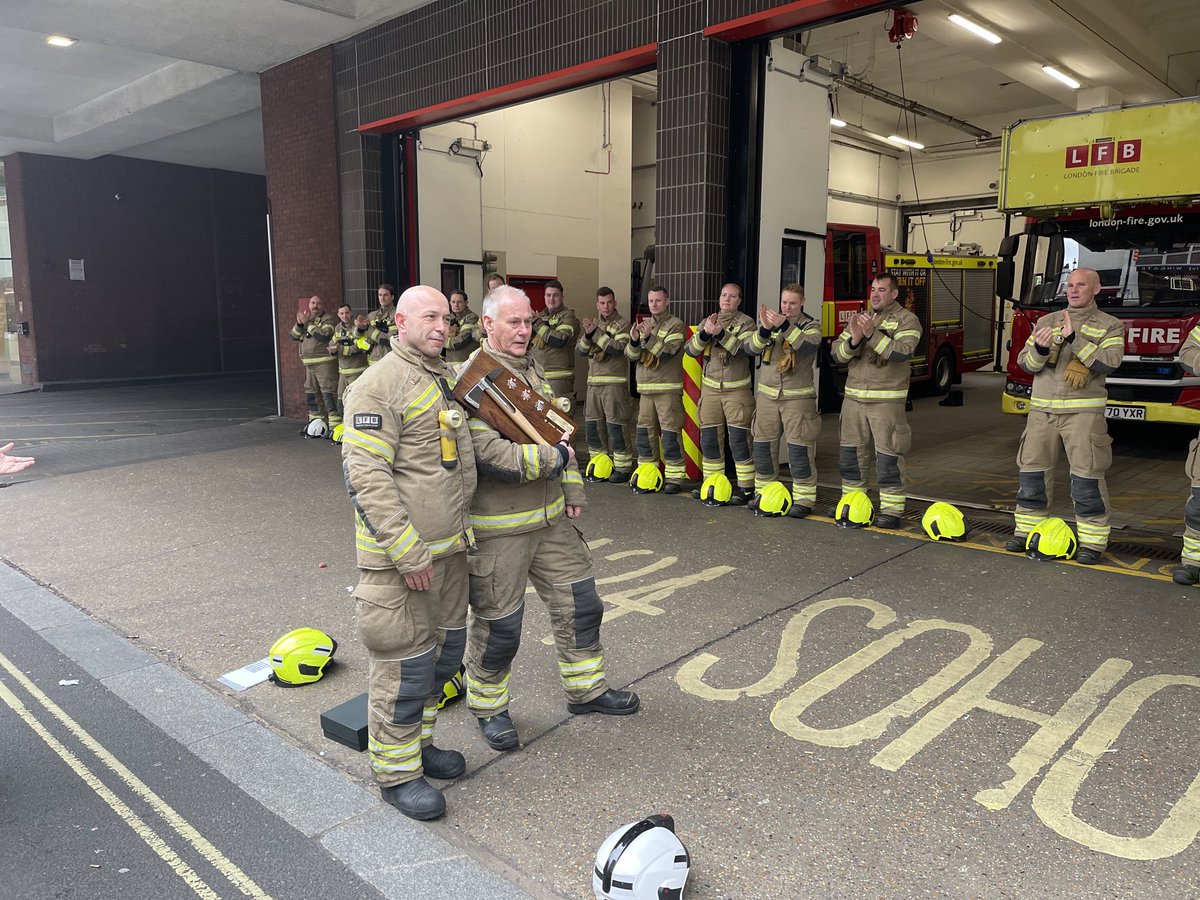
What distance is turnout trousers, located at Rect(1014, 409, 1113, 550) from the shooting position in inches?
239

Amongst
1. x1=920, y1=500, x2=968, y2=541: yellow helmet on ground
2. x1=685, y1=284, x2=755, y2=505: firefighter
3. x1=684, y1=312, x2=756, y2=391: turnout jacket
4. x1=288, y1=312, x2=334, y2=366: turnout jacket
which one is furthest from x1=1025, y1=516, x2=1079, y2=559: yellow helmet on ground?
x1=288, y1=312, x2=334, y2=366: turnout jacket

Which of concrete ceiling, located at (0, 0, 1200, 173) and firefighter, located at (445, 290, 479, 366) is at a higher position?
concrete ceiling, located at (0, 0, 1200, 173)

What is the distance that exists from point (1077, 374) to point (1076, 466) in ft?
2.18

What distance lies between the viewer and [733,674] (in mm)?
4297

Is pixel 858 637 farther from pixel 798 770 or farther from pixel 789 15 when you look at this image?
pixel 789 15

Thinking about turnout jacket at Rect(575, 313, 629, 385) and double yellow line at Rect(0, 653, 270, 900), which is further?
→ turnout jacket at Rect(575, 313, 629, 385)

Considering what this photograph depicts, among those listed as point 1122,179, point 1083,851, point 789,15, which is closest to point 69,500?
point 789,15

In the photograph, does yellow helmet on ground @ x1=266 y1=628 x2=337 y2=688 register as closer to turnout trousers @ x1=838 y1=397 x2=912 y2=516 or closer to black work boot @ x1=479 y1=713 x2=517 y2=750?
black work boot @ x1=479 y1=713 x2=517 y2=750

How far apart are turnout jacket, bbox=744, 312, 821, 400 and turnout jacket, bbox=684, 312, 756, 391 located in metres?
0.24

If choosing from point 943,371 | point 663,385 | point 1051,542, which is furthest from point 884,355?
point 943,371

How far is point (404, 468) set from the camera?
314cm

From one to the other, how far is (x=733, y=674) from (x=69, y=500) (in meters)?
7.30

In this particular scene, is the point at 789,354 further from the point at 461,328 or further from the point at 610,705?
the point at 461,328

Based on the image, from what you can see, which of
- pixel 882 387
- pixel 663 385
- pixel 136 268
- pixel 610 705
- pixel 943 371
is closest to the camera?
pixel 610 705
